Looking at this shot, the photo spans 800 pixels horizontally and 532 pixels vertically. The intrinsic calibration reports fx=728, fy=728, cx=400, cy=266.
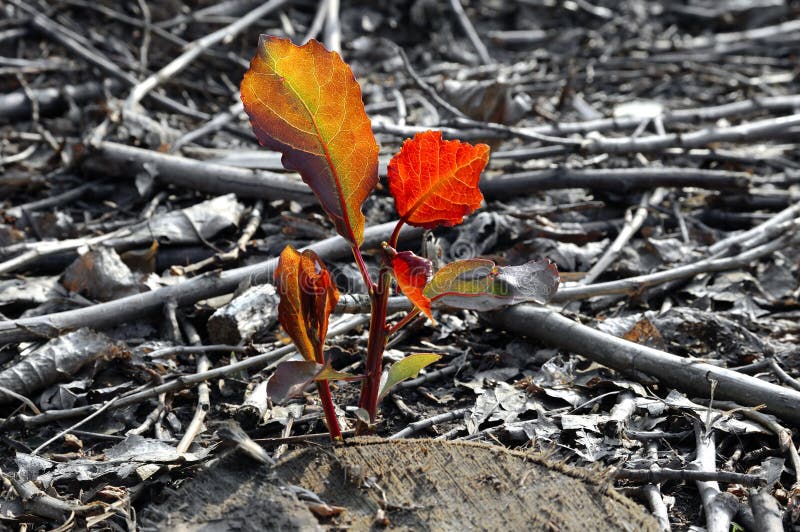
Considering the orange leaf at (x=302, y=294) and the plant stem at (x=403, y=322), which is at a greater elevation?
the orange leaf at (x=302, y=294)

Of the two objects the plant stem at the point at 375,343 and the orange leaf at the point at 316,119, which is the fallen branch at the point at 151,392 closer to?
the plant stem at the point at 375,343

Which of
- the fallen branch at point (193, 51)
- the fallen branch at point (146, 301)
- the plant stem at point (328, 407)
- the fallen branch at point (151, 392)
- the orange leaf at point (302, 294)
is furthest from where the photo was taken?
the fallen branch at point (193, 51)

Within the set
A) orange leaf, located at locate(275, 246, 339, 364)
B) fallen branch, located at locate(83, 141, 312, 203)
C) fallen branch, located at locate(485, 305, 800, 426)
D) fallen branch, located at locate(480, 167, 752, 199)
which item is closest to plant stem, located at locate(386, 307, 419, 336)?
orange leaf, located at locate(275, 246, 339, 364)

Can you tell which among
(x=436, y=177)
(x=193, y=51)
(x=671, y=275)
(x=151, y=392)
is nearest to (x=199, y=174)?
(x=151, y=392)

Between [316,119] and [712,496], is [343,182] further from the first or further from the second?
[712,496]

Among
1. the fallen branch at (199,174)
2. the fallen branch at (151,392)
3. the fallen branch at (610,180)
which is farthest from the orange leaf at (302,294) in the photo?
the fallen branch at (610,180)

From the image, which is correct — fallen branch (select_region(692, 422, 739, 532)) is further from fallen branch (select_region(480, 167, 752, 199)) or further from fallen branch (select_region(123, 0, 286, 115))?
fallen branch (select_region(123, 0, 286, 115))
